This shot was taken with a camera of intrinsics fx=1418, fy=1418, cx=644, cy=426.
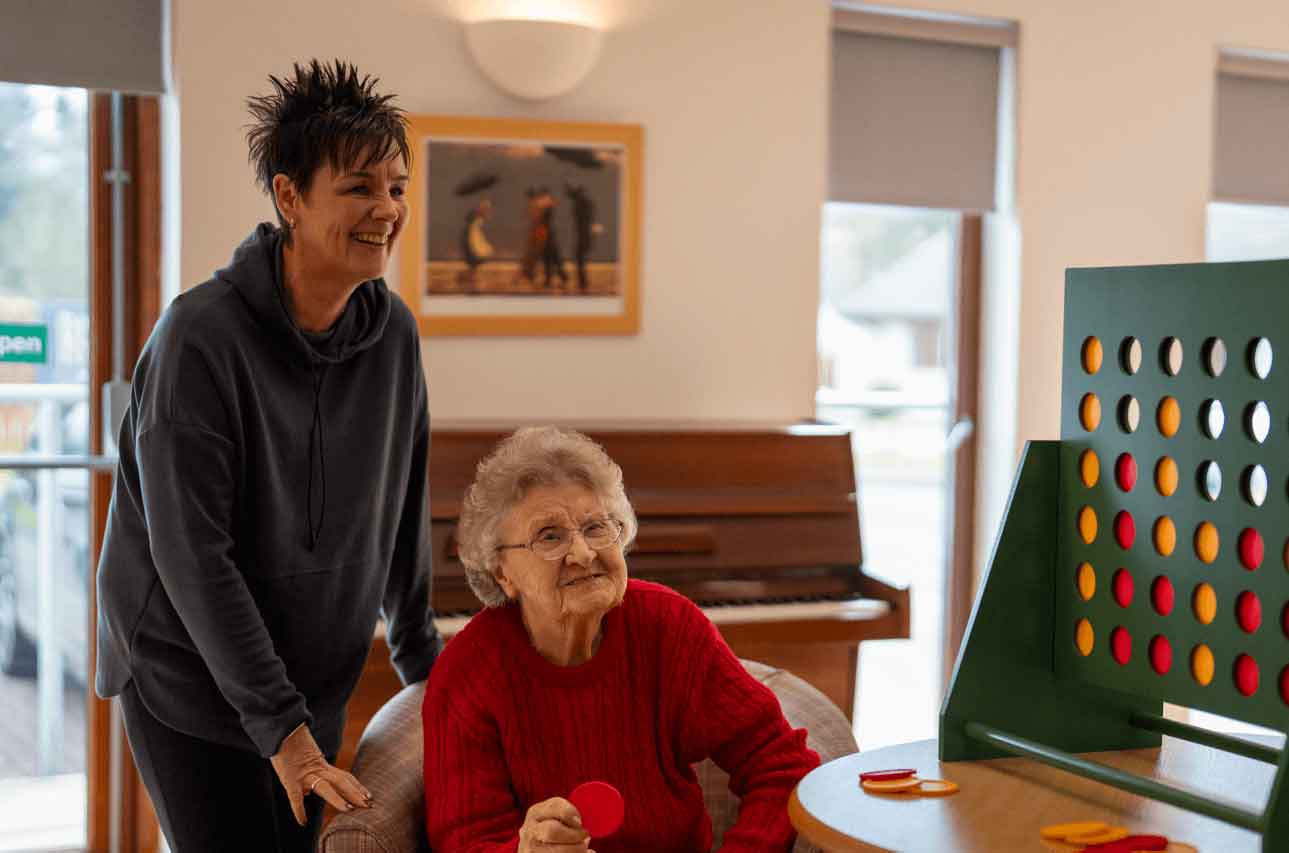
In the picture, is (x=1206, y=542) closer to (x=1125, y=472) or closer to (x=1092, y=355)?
(x=1125, y=472)

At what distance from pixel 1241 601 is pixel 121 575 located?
1393 mm

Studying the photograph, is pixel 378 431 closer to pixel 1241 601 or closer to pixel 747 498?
pixel 1241 601

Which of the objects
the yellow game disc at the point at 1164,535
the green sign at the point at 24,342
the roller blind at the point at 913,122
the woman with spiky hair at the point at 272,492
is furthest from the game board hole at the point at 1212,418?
the green sign at the point at 24,342

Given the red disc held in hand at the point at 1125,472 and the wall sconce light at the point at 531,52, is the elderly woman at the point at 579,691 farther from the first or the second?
the wall sconce light at the point at 531,52

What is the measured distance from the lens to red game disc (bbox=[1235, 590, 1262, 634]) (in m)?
1.38

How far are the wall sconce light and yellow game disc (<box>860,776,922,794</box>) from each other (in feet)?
7.62

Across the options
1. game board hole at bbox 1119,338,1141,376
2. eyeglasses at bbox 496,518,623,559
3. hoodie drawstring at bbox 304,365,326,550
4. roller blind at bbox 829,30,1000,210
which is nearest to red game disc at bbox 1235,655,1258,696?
game board hole at bbox 1119,338,1141,376

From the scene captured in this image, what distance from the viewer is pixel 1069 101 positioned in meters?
4.07

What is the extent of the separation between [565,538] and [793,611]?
129cm

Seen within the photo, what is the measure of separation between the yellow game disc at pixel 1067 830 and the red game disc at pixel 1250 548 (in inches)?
11.5

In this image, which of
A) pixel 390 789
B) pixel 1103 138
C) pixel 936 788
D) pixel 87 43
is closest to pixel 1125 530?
pixel 936 788

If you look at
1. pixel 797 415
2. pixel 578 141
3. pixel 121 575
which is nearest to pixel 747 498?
pixel 797 415

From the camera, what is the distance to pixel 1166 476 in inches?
58.4

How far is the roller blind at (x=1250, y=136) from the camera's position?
4.37 m
